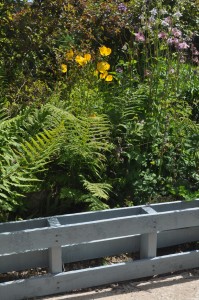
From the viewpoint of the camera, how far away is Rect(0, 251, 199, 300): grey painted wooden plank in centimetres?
349

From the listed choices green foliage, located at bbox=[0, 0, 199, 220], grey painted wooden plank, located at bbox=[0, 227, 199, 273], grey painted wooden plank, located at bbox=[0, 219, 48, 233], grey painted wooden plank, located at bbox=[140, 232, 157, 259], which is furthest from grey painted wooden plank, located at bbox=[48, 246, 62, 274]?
grey painted wooden plank, located at bbox=[140, 232, 157, 259]

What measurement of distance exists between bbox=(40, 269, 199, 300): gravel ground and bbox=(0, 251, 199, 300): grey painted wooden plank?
0.05 metres

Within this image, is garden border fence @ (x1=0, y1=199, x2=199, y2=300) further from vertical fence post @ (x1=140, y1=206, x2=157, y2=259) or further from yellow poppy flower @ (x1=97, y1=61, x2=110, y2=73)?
yellow poppy flower @ (x1=97, y1=61, x2=110, y2=73)

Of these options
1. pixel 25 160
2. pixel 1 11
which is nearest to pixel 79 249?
pixel 25 160

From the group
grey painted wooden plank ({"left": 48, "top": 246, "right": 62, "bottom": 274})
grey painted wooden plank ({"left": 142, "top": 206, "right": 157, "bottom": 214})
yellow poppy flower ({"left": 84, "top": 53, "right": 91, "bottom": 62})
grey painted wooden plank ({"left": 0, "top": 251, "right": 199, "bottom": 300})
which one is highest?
yellow poppy flower ({"left": 84, "top": 53, "right": 91, "bottom": 62})

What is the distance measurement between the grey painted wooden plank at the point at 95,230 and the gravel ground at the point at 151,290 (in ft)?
1.35

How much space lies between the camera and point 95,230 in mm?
3584

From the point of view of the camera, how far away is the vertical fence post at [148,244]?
3801 millimetres

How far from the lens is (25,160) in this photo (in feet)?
12.7

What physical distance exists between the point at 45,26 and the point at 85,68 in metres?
0.64

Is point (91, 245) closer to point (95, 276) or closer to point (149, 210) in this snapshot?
point (95, 276)

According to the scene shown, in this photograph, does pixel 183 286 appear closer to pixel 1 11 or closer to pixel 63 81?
pixel 63 81

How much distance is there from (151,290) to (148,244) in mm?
351

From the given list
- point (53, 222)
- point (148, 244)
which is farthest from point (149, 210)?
point (53, 222)
